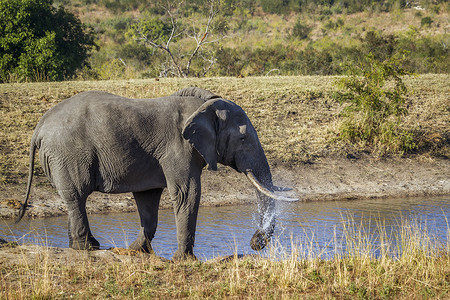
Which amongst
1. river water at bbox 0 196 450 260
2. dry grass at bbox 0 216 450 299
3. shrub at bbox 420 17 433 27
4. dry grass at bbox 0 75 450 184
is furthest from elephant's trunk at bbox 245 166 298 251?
shrub at bbox 420 17 433 27


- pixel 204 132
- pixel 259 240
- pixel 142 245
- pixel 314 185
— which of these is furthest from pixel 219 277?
pixel 314 185

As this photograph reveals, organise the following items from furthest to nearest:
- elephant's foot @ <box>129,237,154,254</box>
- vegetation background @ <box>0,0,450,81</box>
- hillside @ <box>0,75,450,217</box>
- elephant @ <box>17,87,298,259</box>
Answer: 1. vegetation background @ <box>0,0,450,81</box>
2. hillside @ <box>0,75,450,217</box>
3. elephant's foot @ <box>129,237,154,254</box>
4. elephant @ <box>17,87,298,259</box>

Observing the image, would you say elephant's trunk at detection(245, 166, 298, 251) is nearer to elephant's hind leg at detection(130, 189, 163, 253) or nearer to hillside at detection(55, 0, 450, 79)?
elephant's hind leg at detection(130, 189, 163, 253)

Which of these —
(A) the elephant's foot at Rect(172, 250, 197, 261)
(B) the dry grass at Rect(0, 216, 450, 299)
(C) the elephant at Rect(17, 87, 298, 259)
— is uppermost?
(C) the elephant at Rect(17, 87, 298, 259)

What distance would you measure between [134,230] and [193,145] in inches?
119

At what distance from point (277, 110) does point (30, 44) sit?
9.47 m

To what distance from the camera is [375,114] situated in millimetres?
15188

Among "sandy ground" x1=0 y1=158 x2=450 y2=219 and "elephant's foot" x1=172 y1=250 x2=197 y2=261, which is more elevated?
"elephant's foot" x1=172 y1=250 x2=197 y2=261

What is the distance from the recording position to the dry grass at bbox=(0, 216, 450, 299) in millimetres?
5660

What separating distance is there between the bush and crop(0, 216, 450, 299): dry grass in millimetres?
8109

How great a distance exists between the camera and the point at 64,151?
23.3ft

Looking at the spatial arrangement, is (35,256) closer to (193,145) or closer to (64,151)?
(64,151)

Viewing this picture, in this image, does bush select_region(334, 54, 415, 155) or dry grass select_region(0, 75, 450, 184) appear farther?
bush select_region(334, 54, 415, 155)

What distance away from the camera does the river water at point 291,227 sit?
8523 mm
